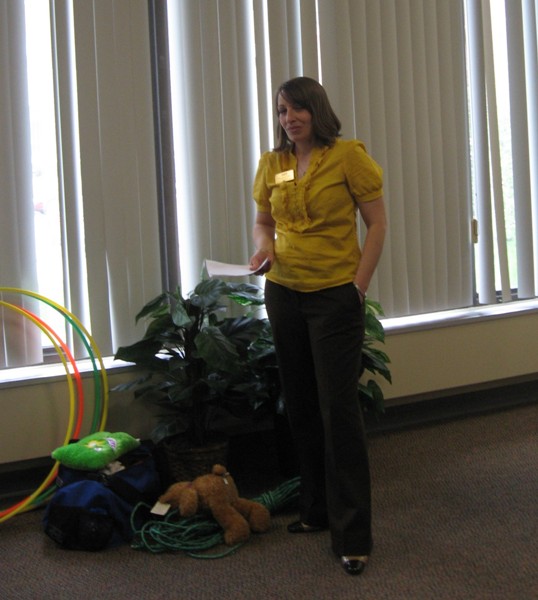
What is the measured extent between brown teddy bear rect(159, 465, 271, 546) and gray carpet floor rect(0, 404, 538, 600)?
6 cm

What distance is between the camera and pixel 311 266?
88.1 inches

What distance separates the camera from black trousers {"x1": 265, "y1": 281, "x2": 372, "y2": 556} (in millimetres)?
2199

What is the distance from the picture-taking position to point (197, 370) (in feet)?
9.49

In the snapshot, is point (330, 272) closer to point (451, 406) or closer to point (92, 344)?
point (92, 344)

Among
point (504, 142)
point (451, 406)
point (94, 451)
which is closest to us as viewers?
point (94, 451)

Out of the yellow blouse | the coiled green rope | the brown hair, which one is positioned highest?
the brown hair

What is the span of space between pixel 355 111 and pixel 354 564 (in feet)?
Answer: 7.16

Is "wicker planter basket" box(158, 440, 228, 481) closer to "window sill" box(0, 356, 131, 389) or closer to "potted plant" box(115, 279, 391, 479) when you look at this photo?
"potted plant" box(115, 279, 391, 479)

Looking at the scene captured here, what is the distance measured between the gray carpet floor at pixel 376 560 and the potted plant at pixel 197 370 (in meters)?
0.46

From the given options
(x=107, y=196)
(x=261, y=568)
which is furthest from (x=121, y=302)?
(x=261, y=568)

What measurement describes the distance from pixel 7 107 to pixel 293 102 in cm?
119

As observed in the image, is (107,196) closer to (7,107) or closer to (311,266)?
(7,107)

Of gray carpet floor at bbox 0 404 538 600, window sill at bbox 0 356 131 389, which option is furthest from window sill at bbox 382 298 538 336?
window sill at bbox 0 356 131 389

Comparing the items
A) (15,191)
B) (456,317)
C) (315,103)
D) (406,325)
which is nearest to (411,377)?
(406,325)
